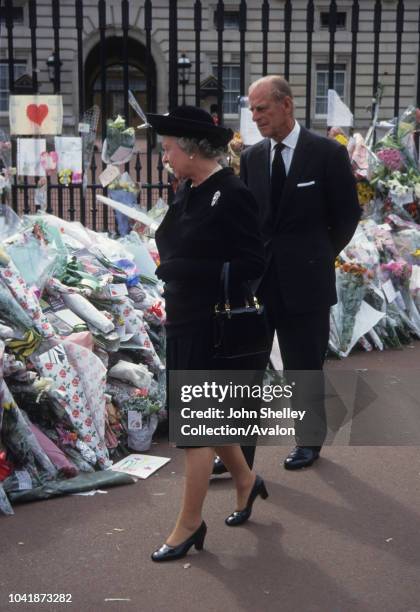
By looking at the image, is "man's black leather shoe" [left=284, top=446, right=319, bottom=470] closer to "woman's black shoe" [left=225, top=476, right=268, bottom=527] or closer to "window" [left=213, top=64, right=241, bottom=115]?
"woman's black shoe" [left=225, top=476, right=268, bottom=527]

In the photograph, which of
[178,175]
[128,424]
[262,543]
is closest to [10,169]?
[128,424]

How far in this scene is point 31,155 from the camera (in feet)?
25.2

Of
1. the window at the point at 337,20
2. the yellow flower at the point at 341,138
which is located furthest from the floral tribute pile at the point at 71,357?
the window at the point at 337,20

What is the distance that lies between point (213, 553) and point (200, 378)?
0.72 metres

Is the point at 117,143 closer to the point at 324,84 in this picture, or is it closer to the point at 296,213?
the point at 296,213

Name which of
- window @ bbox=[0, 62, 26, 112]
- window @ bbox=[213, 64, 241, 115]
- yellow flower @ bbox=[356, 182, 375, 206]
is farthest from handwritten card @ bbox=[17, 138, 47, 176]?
window @ bbox=[0, 62, 26, 112]

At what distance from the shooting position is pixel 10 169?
293 inches

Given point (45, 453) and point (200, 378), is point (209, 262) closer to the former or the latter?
point (200, 378)

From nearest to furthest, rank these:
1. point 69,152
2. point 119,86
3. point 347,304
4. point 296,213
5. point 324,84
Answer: point 296,213
point 347,304
point 69,152
point 324,84
point 119,86

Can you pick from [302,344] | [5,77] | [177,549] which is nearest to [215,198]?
[302,344]

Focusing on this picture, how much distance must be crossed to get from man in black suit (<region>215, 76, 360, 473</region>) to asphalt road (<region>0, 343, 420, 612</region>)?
28.4 inches

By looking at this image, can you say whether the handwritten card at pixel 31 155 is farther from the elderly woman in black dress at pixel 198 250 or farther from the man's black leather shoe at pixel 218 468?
the elderly woman in black dress at pixel 198 250

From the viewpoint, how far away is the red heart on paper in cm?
757

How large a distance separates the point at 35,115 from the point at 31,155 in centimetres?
36
